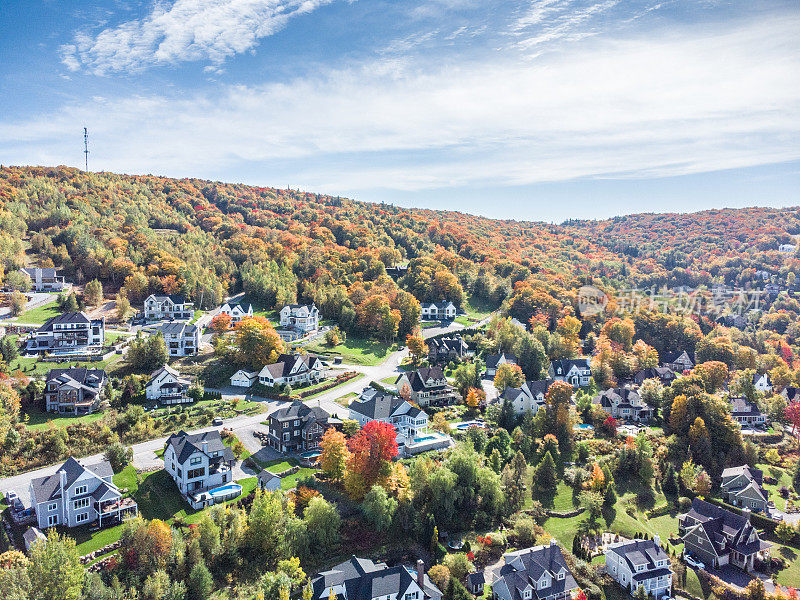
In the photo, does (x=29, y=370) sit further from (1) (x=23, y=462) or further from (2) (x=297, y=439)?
(2) (x=297, y=439)

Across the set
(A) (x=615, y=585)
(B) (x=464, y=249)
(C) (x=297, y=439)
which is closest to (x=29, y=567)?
(C) (x=297, y=439)

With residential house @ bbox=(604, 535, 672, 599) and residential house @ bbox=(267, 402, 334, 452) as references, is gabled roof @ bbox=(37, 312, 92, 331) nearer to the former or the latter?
residential house @ bbox=(267, 402, 334, 452)

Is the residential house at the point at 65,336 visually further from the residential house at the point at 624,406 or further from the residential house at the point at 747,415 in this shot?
the residential house at the point at 747,415

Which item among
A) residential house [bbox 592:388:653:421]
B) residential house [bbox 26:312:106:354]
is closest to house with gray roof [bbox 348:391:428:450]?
residential house [bbox 592:388:653:421]

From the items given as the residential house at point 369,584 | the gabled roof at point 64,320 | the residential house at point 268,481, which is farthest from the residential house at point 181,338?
the residential house at point 369,584

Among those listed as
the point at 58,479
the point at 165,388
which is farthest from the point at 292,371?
the point at 58,479
